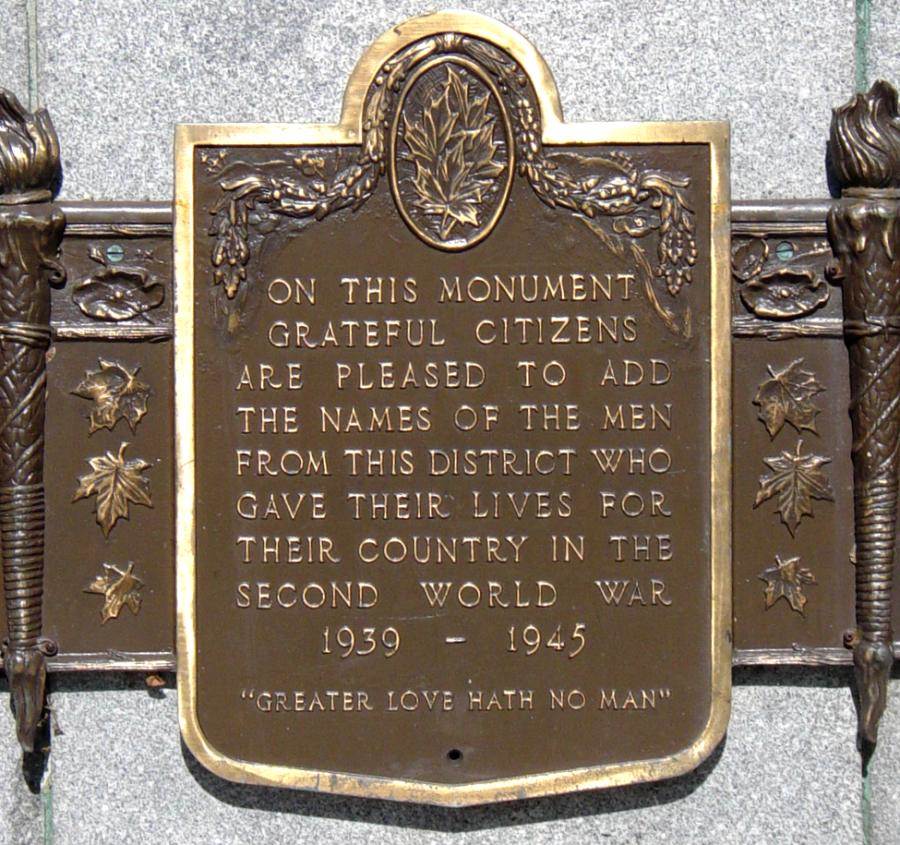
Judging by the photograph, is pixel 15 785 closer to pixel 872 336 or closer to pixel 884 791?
pixel 884 791

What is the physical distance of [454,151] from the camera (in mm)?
3656

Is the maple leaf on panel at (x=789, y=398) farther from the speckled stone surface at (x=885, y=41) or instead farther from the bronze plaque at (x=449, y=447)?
the speckled stone surface at (x=885, y=41)

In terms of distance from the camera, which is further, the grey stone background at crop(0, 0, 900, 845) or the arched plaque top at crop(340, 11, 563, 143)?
the grey stone background at crop(0, 0, 900, 845)

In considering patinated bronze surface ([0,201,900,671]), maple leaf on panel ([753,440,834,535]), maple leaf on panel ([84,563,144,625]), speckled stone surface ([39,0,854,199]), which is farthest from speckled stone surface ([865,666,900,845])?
maple leaf on panel ([84,563,144,625])

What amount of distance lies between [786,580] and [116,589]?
1726 millimetres

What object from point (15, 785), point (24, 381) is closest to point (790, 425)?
point (24, 381)

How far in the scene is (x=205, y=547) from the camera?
145 inches

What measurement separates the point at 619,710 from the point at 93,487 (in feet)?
4.80

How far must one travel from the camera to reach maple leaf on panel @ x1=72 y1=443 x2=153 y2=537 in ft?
12.2

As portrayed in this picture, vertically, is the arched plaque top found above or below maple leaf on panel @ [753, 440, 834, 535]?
above

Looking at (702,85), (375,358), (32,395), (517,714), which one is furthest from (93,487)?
(702,85)

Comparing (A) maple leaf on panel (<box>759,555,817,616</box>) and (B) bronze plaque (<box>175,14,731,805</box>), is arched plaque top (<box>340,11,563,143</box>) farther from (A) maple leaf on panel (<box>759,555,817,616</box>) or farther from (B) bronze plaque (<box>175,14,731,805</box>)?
(A) maple leaf on panel (<box>759,555,817,616</box>)

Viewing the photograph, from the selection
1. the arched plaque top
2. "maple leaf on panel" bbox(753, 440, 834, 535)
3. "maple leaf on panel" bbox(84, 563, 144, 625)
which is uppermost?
the arched plaque top

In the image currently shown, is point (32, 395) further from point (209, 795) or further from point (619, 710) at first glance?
point (619, 710)
